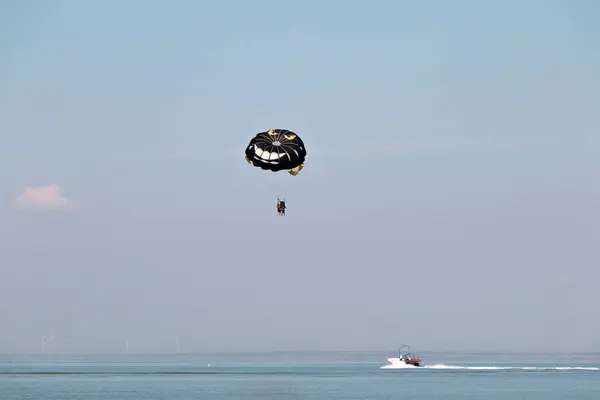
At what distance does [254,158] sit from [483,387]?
98725 millimetres

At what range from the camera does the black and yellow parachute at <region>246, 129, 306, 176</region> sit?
104 metres

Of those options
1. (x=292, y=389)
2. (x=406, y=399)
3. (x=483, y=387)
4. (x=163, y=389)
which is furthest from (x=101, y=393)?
(x=483, y=387)

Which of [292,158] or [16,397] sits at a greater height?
[292,158]

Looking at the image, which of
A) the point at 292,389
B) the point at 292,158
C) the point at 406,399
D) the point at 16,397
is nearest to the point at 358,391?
the point at 292,389

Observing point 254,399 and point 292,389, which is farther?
point 292,389

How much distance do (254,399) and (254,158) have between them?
59621 millimetres

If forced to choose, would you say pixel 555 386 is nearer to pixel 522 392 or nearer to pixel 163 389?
pixel 522 392

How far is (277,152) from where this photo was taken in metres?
104

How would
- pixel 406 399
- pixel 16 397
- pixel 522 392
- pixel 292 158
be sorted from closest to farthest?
pixel 292 158
pixel 406 399
pixel 16 397
pixel 522 392

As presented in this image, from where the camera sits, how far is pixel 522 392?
170 meters

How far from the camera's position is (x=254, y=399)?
501 ft

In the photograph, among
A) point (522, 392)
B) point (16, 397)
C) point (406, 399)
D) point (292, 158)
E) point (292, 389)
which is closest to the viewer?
point (292, 158)

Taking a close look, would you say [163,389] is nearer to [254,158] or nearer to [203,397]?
[203,397]

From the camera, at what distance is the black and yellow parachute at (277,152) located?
4097 inches
